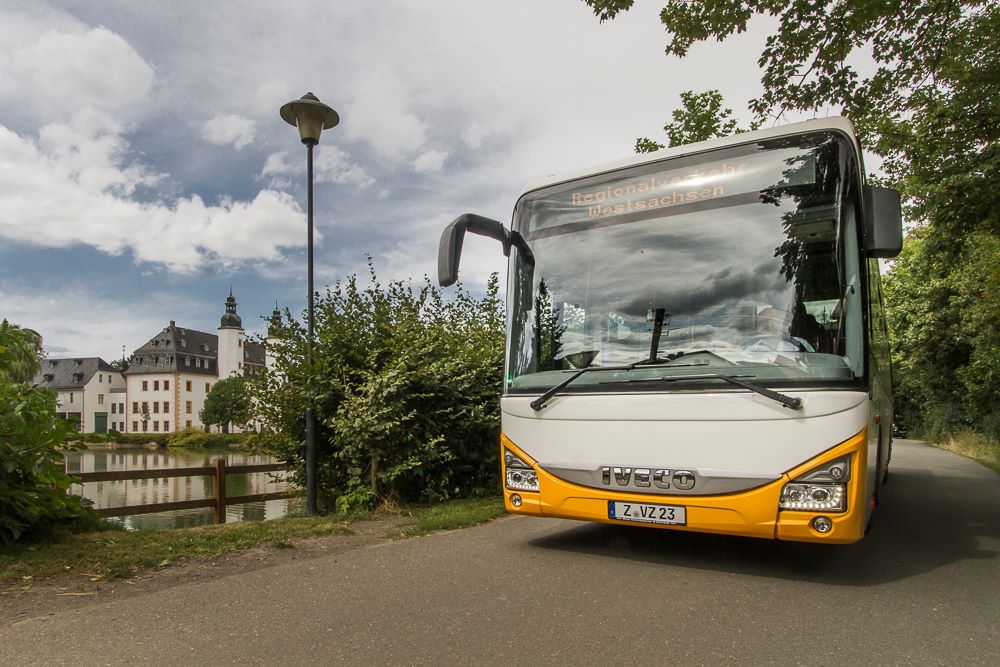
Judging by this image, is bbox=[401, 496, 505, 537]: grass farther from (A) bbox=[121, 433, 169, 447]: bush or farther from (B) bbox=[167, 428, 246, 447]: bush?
(A) bbox=[121, 433, 169, 447]: bush

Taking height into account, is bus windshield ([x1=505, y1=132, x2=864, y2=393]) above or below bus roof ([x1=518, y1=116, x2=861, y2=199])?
below

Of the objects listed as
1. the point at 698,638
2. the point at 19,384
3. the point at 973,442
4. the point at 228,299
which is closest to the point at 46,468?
the point at 19,384

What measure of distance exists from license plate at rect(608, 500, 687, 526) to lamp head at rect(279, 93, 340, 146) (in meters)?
6.08

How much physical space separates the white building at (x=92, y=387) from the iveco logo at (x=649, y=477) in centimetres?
11662

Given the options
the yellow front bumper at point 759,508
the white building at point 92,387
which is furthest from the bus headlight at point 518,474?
the white building at point 92,387

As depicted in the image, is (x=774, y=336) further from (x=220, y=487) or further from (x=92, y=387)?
(x=92, y=387)

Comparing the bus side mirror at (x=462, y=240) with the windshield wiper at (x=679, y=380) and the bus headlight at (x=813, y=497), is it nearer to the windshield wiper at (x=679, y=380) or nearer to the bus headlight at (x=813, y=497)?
the windshield wiper at (x=679, y=380)

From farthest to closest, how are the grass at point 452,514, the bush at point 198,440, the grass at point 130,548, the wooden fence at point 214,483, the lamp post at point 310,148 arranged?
1. the bush at point 198,440
2. the wooden fence at point 214,483
3. the lamp post at point 310,148
4. the grass at point 452,514
5. the grass at point 130,548

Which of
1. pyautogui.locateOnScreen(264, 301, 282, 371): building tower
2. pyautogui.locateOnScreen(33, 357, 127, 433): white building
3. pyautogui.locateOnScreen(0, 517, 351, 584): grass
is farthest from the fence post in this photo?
pyautogui.locateOnScreen(33, 357, 127, 433): white building

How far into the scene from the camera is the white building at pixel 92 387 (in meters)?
108

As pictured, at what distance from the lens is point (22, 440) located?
509 cm

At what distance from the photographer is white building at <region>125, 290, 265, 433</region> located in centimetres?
10425

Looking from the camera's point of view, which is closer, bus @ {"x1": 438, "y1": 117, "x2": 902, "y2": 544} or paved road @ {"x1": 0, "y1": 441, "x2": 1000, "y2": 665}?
paved road @ {"x1": 0, "y1": 441, "x2": 1000, "y2": 665}

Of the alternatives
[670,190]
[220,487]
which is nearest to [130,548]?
[220,487]
